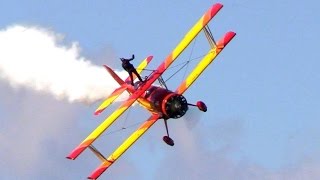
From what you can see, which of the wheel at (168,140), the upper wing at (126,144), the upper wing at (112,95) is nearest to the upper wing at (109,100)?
the upper wing at (112,95)

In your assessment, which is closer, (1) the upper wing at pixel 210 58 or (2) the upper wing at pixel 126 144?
(2) the upper wing at pixel 126 144

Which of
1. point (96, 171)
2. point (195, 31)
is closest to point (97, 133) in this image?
point (96, 171)

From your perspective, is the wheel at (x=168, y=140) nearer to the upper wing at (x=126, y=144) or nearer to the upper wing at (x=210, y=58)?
the upper wing at (x=126, y=144)

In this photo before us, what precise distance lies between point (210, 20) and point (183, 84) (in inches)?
194

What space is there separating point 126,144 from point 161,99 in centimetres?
482

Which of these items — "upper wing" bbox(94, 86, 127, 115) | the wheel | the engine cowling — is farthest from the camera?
"upper wing" bbox(94, 86, 127, 115)

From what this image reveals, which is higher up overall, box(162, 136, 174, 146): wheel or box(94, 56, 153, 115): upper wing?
box(94, 56, 153, 115): upper wing

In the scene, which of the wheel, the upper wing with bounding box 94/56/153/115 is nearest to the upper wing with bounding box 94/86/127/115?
the upper wing with bounding box 94/56/153/115

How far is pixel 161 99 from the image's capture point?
11106 cm

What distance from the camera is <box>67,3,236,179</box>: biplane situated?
363 feet

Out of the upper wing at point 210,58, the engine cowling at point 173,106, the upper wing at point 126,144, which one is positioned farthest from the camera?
the upper wing at point 210,58

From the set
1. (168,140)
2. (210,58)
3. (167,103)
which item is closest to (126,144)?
(168,140)

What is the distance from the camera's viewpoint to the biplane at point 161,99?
111 meters

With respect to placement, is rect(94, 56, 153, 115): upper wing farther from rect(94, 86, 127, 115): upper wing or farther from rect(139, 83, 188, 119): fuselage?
rect(139, 83, 188, 119): fuselage
